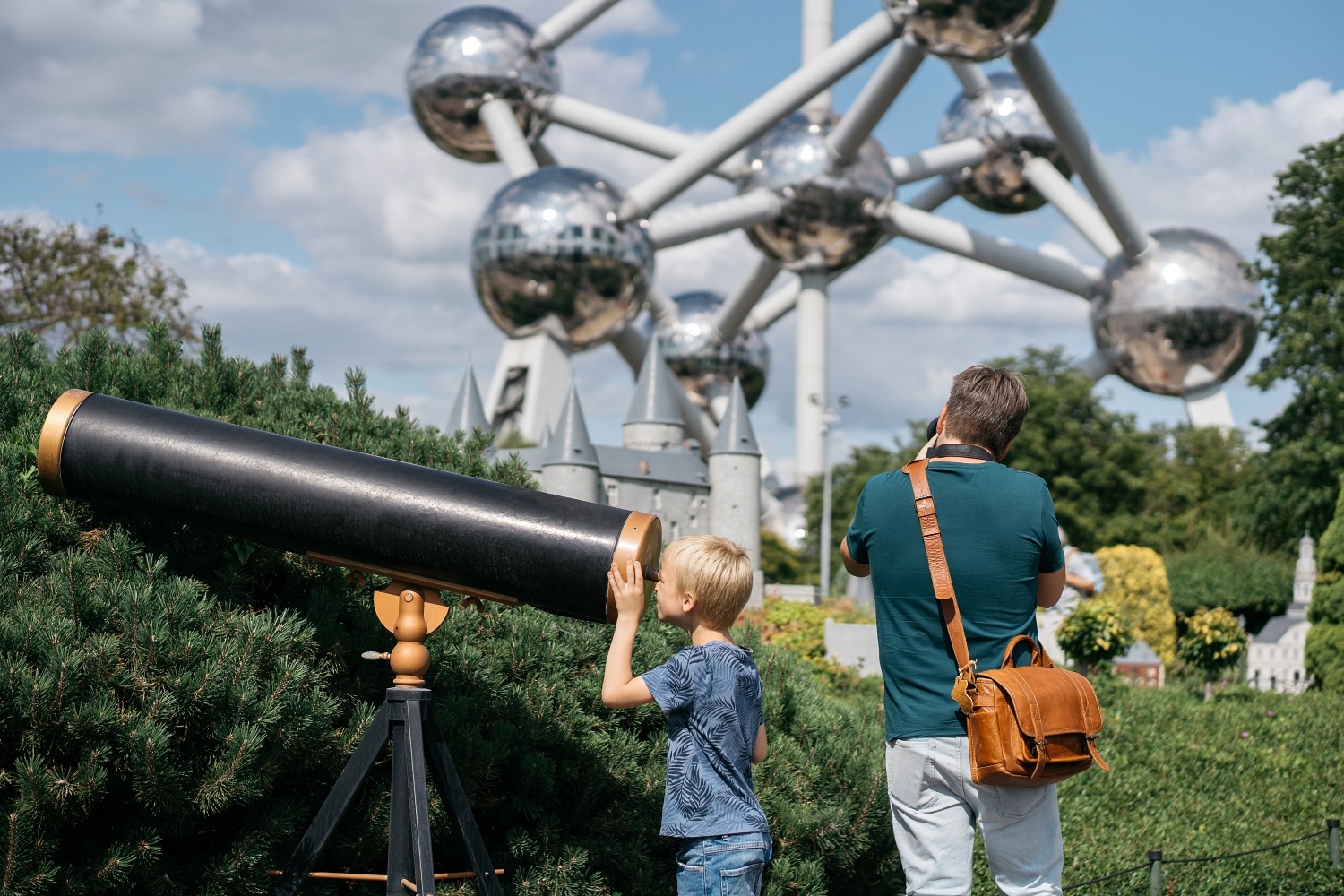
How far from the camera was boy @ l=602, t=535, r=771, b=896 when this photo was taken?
305cm

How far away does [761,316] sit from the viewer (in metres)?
39.2

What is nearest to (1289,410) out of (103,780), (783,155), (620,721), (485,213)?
(783,155)

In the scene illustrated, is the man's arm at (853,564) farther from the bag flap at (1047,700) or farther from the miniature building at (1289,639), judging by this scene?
the miniature building at (1289,639)

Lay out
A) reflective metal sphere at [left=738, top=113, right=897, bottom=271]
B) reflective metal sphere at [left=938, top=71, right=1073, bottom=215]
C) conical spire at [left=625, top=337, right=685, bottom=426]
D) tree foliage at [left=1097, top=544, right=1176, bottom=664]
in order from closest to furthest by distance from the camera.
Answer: tree foliage at [left=1097, top=544, right=1176, bottom=664]
reflective metal sphere at [left=738, top=113, right=897, bottom=271]
conical spire at [left=625, top=337, right=685, bottom=426]
reflective metal sphere at [left=938, top=71, right=1073, bottom=215]

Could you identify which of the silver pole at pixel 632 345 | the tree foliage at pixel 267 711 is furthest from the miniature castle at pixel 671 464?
the tree foliage at pixel 267 711

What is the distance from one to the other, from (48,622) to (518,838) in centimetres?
145

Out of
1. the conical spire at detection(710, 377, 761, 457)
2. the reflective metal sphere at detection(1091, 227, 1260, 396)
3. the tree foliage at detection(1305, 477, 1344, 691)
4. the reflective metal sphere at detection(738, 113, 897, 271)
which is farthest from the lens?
the conical spire at detection(710, 377, 761, 457)

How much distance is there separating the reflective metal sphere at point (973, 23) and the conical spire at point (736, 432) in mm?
11063

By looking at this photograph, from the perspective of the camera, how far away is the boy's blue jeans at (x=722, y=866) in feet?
9.99

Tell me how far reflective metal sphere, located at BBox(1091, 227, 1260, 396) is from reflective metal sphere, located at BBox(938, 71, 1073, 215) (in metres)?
5.96

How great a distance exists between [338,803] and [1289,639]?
2793 centimetres

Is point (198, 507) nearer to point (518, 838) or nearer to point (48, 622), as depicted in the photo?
point (48, 622)

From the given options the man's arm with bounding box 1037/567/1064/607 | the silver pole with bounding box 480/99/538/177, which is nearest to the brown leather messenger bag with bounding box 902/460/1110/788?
the man's arm with bounding box 1037/567/1064/607

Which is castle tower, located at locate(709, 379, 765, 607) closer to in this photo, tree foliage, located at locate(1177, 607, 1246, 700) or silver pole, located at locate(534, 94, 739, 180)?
silver pole, located at locate(534, 94, 739, 180)
